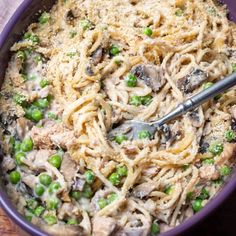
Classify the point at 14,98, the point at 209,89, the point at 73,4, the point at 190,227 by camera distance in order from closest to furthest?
the point at 190,227, the point at 209,89, the point at 14,98, the point at 73,4

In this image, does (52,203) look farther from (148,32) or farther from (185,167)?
(148,32)

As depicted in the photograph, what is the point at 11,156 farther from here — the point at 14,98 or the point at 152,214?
the point at 152,214

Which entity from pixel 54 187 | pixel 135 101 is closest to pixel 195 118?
pixel 135 101

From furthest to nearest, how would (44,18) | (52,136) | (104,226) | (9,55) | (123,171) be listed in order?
1. (44,18)
2. (9,55)
3. (52,136)
4. (123,171)
5. (104,226)

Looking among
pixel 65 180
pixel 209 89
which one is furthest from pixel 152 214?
pixel 209 89

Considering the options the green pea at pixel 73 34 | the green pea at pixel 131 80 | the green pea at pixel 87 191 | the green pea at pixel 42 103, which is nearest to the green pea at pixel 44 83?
the green pea at pixel 42 103

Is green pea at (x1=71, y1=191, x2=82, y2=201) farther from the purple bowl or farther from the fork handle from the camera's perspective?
the fork handle

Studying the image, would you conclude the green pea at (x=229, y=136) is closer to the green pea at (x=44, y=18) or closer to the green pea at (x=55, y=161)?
the green pea at (x=55, y=161)
